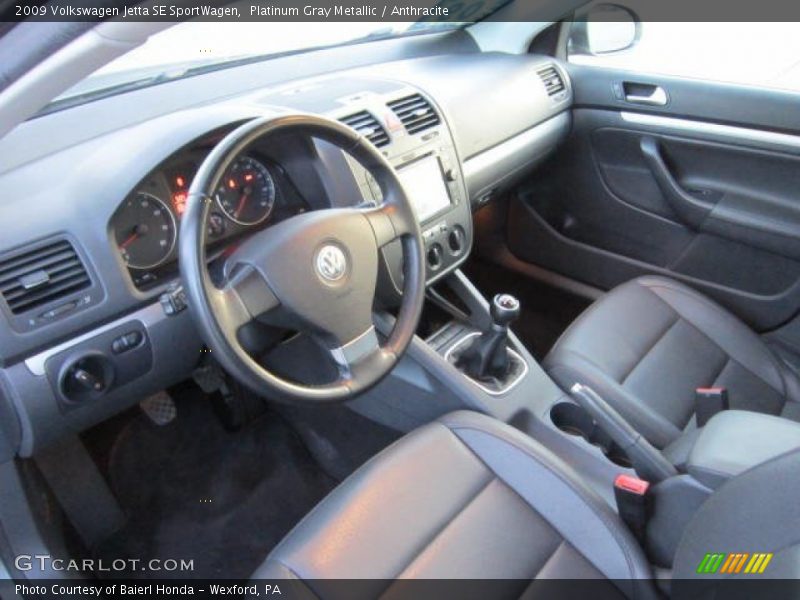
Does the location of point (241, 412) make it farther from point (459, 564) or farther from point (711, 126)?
point (711, 126)

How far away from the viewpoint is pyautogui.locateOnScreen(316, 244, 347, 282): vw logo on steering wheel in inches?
42.9

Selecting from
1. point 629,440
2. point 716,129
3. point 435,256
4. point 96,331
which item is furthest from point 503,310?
point 716,129

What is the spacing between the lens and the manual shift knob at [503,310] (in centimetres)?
147

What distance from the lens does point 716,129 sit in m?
1.88

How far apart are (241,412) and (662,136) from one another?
1.39 m

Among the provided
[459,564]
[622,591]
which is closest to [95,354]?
[459,564]

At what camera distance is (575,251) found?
7.42 feet

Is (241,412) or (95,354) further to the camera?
(241,412)

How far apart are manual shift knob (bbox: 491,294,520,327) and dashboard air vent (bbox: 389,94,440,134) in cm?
44

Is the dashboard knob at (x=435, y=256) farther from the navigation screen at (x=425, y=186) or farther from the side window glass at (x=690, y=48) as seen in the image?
the side window glass at (x=690, y=48)

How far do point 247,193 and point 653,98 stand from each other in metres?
1.25

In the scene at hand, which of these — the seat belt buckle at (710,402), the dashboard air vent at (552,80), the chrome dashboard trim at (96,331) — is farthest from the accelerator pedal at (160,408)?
the dashboard air vent at (552,80)

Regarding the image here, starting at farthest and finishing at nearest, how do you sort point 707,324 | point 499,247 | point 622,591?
point 499,247 → point 707,324 → point 622,591

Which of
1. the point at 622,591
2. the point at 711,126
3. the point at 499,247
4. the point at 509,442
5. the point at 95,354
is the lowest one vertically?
the point at 499,247
